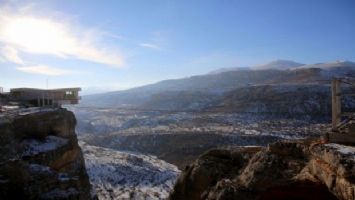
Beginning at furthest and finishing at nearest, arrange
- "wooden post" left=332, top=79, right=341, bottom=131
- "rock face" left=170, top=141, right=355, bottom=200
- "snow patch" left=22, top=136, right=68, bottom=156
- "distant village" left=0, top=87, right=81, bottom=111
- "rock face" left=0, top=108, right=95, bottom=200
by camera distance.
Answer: "distant village" left=0, top=87, right=81, bottom=111, "snow patch" left=22, top=136, right=68, bottom=156, "rock face" left=0, top=108, right=95, bottom=200, "wooden post" left=332, top=79, right=341, bottom=131, "rock face" left=170, top=141, right=355, bottom=200

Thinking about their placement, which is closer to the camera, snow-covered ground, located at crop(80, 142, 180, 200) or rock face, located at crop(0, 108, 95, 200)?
rock face, located at crop(0, 108, 95, 200)

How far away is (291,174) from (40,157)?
14555mm

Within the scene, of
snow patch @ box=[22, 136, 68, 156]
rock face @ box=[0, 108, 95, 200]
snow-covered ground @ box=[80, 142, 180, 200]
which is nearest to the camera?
rock face @ box=[0, 108, 95, 200]

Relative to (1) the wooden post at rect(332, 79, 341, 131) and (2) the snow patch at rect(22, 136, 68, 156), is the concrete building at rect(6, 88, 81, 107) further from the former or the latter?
(1) the wooden post at rect(332, 79, 341, 131)

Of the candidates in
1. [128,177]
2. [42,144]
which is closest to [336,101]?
[42,144]

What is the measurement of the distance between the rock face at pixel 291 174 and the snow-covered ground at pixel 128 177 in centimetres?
3578

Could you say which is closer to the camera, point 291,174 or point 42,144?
point 291,174

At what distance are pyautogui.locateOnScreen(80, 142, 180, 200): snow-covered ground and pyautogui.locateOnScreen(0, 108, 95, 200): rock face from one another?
20.6m

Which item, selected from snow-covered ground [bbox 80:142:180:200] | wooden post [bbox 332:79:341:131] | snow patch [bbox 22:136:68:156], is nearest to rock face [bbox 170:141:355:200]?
wooden post [bbox 332:79:341:131]

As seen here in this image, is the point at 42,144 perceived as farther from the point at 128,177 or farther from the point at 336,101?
the point at 128,177

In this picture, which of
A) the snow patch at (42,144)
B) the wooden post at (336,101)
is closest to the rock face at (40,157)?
the snow patch at (42,144)

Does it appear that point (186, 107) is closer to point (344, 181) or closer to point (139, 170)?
point (139, 170)

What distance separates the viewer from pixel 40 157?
68.0ft

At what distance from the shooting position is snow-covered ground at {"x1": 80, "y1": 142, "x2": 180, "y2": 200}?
157 feet
